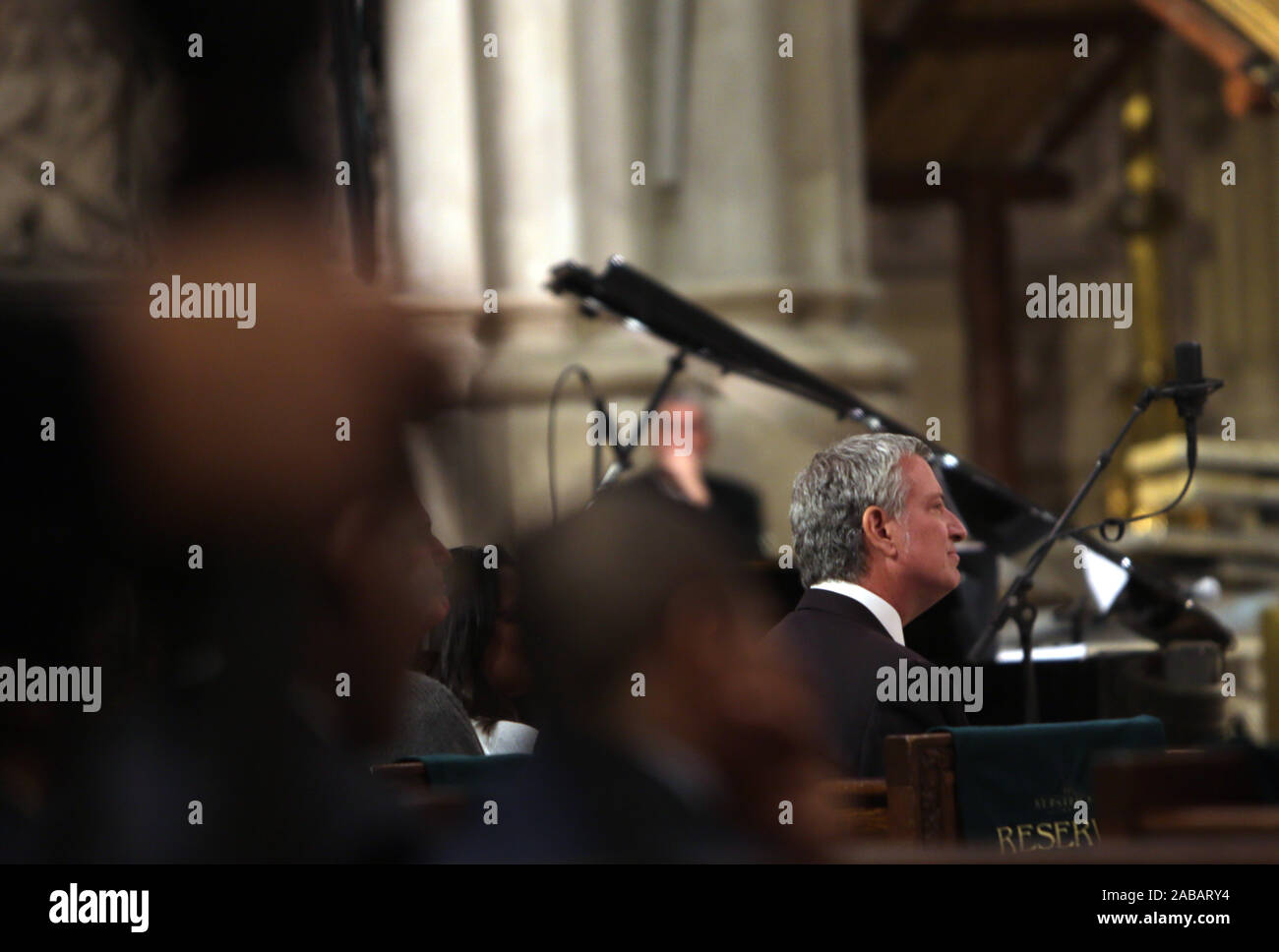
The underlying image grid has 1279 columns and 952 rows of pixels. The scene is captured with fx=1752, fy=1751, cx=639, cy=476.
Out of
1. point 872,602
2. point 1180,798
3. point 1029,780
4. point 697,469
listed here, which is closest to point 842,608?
point 872,602

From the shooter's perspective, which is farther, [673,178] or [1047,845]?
[673,178]

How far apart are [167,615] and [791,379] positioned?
8.93ft

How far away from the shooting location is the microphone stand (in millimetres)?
3117

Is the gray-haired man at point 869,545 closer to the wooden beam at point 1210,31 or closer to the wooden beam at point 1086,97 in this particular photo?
the wooden beam at point 1210,31

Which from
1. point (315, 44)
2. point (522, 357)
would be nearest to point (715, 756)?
point (315, 44)

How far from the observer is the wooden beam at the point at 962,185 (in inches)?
451

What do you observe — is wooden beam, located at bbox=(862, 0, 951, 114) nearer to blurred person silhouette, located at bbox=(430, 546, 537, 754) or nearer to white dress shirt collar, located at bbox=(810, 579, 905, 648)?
white dress shirt collar, located at bbox=(810, 579, 905, 648)

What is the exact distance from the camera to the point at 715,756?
889 millimetres

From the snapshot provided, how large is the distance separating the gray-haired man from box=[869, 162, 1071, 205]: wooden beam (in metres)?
9.01

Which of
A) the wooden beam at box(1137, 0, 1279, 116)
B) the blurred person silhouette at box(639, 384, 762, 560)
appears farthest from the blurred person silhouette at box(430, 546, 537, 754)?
the wooden beam at box(1137, 0, 1279, 116)

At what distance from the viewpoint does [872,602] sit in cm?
264

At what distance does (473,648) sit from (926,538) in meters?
0.70

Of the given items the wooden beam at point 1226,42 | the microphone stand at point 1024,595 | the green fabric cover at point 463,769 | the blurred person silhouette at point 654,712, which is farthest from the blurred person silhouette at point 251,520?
the wooden beam at point 1226,42
